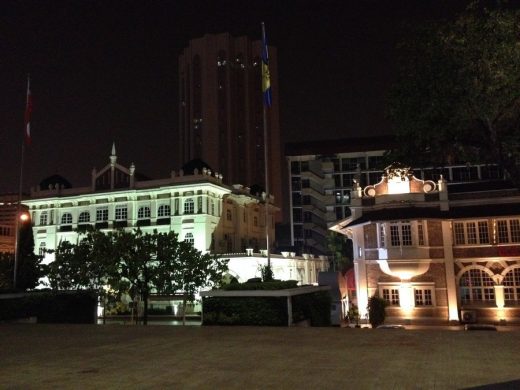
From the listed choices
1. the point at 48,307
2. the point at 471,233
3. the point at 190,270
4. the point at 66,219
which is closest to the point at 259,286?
the point at 48,307

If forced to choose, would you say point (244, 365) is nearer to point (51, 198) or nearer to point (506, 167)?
point (506, 167)

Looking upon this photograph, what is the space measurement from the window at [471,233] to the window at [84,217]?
46393 millimetres

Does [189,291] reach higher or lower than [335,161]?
→ lower

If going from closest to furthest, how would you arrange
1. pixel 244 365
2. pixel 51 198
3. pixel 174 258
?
pixel 244 365 < pixel 174 258 < pixel 51 198

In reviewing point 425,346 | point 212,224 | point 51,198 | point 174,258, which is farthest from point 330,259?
point 425,346

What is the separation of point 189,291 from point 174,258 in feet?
12.6

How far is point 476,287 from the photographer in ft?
133

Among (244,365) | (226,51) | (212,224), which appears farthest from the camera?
(226,51)

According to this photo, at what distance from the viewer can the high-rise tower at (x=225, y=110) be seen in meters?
120

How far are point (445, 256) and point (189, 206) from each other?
32.5 meters

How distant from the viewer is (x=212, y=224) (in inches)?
2450

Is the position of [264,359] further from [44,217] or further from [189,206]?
[44,217]

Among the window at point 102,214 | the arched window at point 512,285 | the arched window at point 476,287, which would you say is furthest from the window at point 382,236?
the window at point 102,214

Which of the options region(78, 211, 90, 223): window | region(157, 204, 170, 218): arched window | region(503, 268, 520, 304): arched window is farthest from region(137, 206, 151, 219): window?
region(503, 268, 520, 304): arched window
